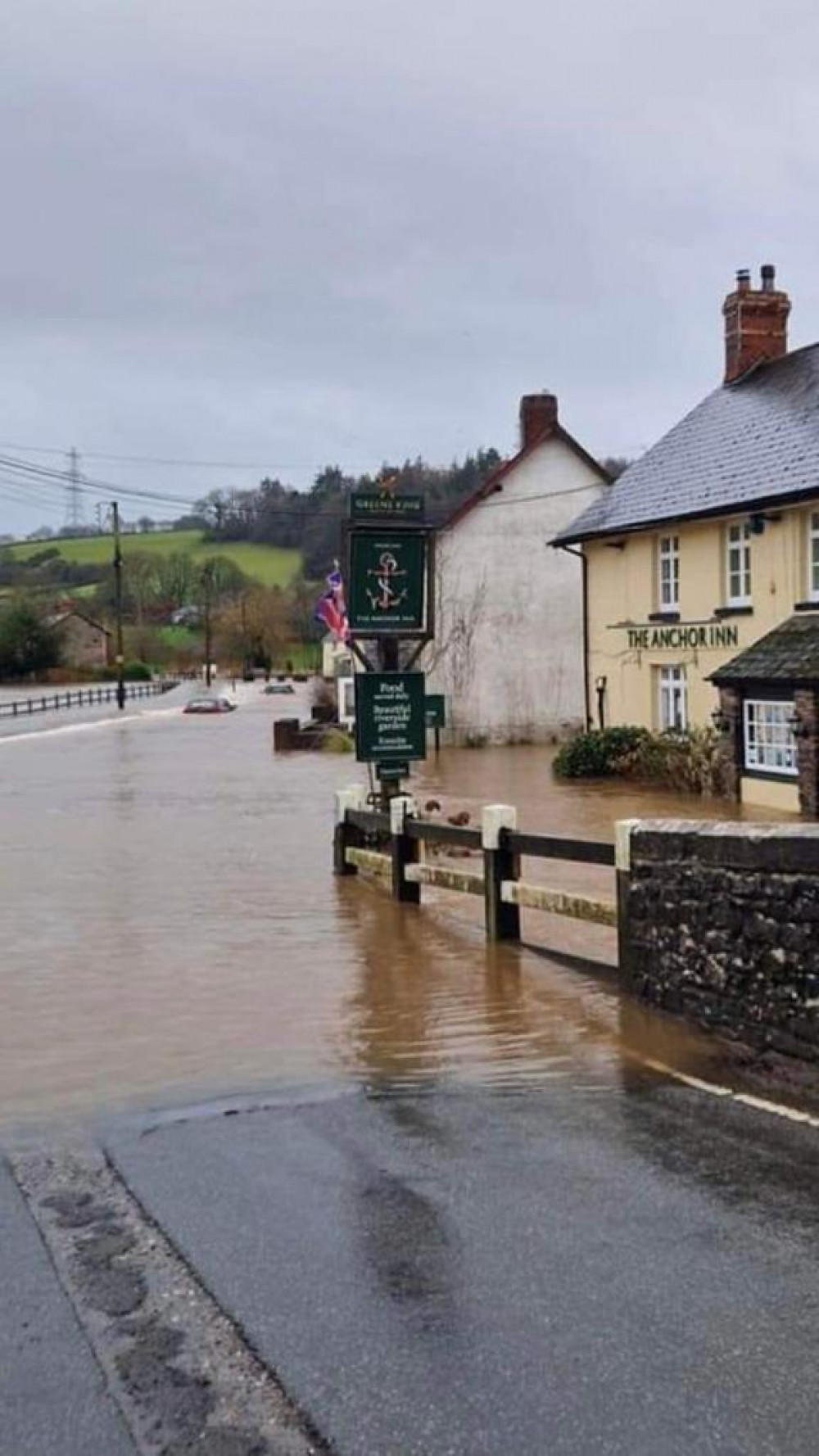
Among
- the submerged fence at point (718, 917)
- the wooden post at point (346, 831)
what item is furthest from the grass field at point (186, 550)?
the submerged fence at point (718, 917)

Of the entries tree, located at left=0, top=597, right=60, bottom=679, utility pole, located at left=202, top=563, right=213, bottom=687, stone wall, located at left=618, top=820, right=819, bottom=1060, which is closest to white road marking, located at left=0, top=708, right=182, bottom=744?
stone wall, located at left=618, top=820, right=819, bottom=1060

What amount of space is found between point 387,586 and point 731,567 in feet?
42.8

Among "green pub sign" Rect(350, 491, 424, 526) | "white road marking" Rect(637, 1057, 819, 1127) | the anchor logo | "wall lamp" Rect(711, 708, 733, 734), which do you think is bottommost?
"white road marking" Rect(637, 1057, 819, 1127)

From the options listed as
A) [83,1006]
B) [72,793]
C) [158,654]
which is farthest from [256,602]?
[83,1006]

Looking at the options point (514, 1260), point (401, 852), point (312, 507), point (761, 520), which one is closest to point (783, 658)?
point (761, 520)

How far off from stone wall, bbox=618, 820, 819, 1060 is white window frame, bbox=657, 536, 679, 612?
20388 millimetres

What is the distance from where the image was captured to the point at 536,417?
1542 inches

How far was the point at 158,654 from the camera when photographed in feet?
428

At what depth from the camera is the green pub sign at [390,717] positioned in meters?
14.9

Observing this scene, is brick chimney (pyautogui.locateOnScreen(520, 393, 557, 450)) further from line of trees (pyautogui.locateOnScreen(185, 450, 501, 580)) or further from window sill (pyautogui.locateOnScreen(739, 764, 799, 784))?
window sill (pyautogui.locateOnScreen(739, 764, 799, 784))

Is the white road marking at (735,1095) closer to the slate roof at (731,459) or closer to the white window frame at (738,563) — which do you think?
the slate roof at (731,459)

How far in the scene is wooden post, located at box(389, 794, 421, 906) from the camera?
1332 cm

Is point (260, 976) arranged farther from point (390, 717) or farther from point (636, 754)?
point (636, 754)

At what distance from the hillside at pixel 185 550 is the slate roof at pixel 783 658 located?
111471 millimetres
